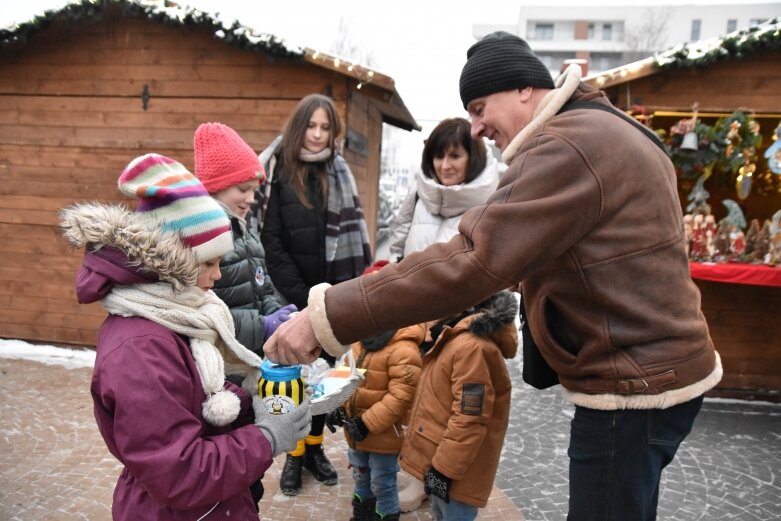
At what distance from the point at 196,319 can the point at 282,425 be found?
16.3 inches

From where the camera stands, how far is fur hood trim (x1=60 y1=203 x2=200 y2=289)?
1576 millimetres

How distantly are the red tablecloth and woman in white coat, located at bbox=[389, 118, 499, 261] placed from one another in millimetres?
2877

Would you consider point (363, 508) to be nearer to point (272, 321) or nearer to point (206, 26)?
point (272, 321)

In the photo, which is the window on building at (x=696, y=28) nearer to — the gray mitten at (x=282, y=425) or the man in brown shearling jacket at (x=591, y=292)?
the man in brown shearling jacket at (x=591, y=292)

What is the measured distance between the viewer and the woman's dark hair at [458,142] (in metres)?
3.34

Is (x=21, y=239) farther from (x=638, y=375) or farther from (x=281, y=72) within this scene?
(x=638, y=375)

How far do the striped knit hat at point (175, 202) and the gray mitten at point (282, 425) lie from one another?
1.74 ft

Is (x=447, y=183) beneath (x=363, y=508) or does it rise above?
above

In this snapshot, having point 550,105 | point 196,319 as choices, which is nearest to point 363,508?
point 196,319

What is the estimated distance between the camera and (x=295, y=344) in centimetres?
175

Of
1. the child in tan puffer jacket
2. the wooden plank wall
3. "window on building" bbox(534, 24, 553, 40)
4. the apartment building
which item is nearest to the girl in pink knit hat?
the child in tan puffer jacket

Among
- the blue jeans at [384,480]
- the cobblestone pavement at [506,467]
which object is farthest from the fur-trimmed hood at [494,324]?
the cobblestone pavement at [506,467]

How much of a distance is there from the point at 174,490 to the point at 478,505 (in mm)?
1648

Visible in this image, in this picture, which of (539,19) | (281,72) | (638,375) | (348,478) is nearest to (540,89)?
(638,375)
